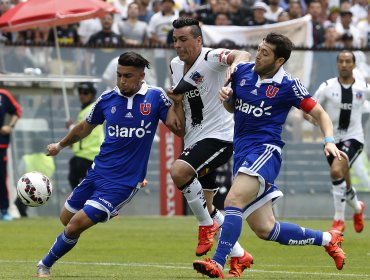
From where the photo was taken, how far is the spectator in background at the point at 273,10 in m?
26.0

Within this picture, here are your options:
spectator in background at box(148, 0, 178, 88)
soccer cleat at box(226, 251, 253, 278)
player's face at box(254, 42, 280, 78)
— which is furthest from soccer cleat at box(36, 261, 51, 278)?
spectator in background at box(148, 0, 178, 88)

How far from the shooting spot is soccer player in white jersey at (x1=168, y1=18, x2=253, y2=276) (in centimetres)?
1258

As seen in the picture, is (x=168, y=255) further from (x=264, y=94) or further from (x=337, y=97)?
(x=337, y=97)

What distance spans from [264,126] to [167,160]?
1166cm

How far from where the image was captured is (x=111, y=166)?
11586 millimetres

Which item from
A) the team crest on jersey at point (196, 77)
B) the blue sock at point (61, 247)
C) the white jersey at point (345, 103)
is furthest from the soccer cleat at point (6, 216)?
the blue sock at point (61, 247)

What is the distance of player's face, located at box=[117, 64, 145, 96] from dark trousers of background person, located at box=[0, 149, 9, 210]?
10.2 m

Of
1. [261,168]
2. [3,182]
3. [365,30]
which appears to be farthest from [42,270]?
[365,30]

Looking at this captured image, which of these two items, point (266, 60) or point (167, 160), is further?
point (167, 160)

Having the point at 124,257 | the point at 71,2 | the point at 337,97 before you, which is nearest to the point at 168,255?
the point at 124,257

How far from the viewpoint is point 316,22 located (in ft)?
83.7

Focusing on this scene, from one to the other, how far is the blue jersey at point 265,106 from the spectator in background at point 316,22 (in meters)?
13.3

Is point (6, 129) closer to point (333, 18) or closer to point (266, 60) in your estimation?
point (333, 18)

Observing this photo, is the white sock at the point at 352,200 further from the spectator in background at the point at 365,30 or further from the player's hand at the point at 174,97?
the spectator in background at the point at 365,30
